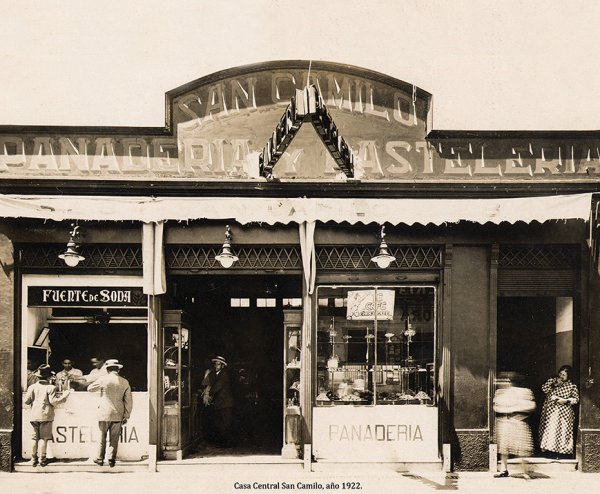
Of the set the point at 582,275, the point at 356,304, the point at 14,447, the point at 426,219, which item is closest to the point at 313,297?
the point at 356,304

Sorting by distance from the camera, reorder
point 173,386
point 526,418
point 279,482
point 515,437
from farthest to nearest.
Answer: point 173,386, point 526,418, point 515,437, point 279,482

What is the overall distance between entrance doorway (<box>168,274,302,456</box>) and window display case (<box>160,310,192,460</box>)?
167 cm

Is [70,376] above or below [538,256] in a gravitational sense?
below

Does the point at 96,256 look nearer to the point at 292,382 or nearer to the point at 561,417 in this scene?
the point at 292,382

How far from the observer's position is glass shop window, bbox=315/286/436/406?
10.1m

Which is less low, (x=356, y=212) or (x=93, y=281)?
(x=356, y=212)

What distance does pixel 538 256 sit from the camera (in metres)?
10.2

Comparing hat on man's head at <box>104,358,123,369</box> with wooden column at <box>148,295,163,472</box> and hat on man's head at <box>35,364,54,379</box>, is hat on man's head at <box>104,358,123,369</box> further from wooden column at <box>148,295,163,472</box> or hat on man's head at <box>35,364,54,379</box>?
hat on man's head at <box>35,364,54,379</box>

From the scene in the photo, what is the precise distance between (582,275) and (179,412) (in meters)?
7.04

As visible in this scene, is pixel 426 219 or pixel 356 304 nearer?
pixel 426 219

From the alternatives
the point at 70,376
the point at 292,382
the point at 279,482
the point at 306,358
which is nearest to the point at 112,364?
the point at 70,376

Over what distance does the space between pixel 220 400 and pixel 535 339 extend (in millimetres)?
6081

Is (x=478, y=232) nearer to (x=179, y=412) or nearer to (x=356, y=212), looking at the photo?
(x=356, y=212)

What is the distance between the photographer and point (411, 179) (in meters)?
10.1
